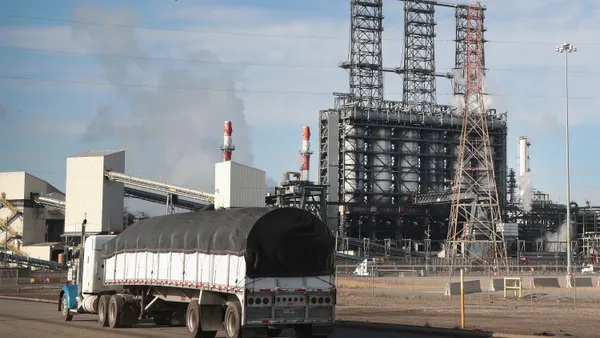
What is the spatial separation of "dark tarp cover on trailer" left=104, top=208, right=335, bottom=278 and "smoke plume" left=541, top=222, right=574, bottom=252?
124227 millimetres

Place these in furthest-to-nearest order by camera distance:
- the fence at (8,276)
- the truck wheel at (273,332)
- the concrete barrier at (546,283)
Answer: the fence at (8,276) < the concrete barrier at (546,283) < the truck wheel at (273,332)

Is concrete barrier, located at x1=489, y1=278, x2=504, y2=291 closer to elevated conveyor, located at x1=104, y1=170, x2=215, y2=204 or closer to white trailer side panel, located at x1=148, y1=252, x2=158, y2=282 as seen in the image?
white trailer side panel, located at x1=148, y1=252, x2=158, y2=282

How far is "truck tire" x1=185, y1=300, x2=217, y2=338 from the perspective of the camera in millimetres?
23516

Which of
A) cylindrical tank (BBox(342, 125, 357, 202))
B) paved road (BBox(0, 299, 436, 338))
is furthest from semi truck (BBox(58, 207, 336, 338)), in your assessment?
cylindrical tank (BBox(342, 125, 357, 202))

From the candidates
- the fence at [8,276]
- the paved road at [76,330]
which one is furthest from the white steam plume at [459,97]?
the paved road at [76,330]

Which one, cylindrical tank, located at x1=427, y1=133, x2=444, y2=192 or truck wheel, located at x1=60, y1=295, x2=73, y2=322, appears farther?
cylindrical tank, located at x1=427, y1=133, x2=444, y2=192

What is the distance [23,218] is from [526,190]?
3211 inches

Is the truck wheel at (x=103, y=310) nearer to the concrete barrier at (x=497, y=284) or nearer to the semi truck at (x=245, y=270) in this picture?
the semi truck at (x=245, y=270)

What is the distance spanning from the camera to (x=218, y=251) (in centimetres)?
2334

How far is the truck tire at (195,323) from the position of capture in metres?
23.5

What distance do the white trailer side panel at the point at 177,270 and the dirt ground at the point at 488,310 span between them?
28.8 feet

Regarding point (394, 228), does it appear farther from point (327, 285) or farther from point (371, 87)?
point (327, 285)

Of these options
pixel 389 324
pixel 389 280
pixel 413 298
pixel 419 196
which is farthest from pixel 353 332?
pixel 419 196

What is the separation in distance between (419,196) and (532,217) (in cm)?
2184
